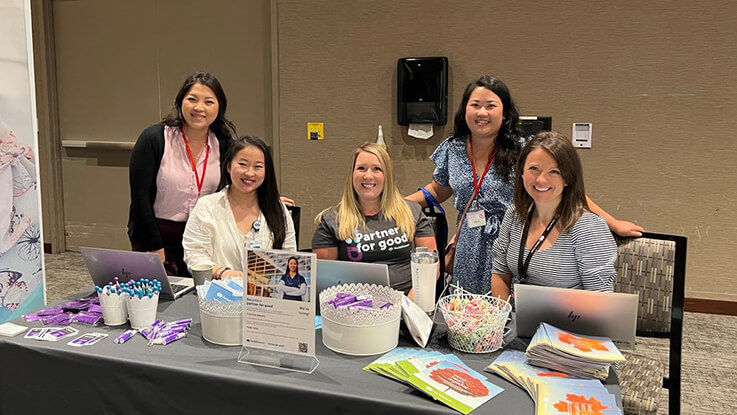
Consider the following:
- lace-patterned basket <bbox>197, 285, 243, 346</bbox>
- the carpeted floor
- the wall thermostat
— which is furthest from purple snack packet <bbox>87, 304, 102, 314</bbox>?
the wall thermostat

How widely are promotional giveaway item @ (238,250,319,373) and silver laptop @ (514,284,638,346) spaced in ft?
1.89

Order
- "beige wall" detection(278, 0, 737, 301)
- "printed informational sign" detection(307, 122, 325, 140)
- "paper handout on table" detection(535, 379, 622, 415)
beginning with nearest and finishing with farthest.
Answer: "paper handout on table" detection(535, 379, 622, 415) < "beige wall" detection(278, 0, 737, 301) < "printed informational sign" detection(307, 122, 325, 140)

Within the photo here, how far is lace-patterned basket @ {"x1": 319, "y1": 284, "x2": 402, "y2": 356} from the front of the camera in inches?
62.1

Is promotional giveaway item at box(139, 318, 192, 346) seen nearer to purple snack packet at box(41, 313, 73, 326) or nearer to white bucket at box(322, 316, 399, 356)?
purple snack packet at box(41, 313, 73, 326)

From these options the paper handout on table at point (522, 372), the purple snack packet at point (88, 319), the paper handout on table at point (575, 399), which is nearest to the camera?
the paper handout on table at point (575, 399)

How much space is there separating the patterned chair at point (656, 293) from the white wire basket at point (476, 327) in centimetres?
61

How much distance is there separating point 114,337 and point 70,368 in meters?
0.14

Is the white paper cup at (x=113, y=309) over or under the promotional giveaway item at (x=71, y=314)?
over

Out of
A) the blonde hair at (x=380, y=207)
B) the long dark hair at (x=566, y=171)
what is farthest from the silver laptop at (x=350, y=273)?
the long dark hair at (x=566, y=171)

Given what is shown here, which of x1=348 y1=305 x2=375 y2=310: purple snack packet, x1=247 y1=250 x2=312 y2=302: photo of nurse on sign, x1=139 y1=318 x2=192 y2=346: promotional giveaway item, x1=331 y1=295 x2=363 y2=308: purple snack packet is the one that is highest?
x1=247 y1=250 x2=312 y2=302: photo of nurse on sign

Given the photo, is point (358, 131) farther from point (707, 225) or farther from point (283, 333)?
point (283, 333)

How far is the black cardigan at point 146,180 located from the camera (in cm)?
269

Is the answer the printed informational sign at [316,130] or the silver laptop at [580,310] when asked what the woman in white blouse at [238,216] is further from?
the printed informational sign at [316,130]

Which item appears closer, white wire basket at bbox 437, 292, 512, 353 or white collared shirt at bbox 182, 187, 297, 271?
white wire basket at bbox 437, 292, 512, 353
